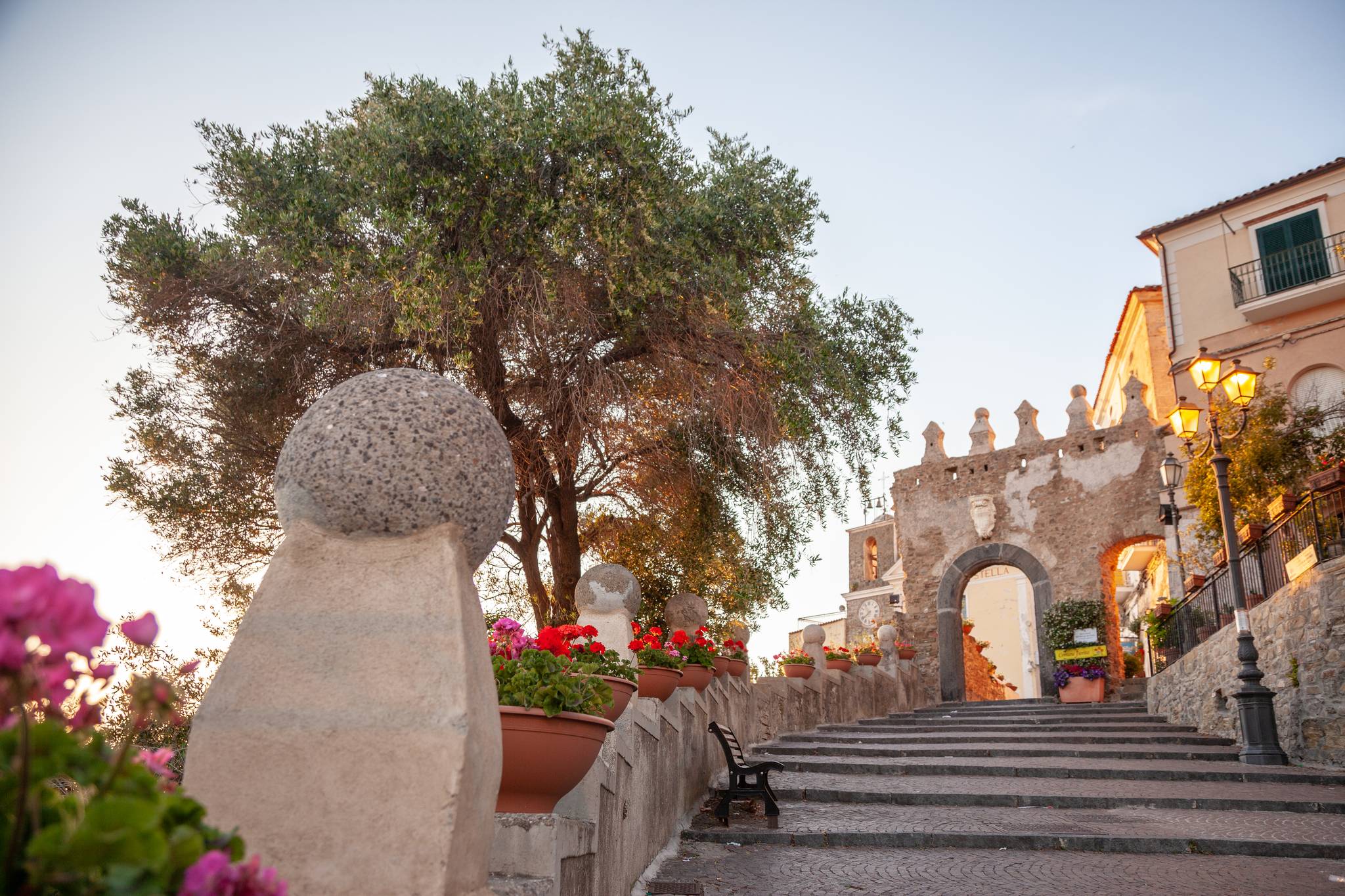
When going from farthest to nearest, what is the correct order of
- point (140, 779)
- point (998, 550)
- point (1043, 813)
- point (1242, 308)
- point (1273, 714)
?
1. point (998, 550)
2. point (1242, 308)
3. point (1273, 714)
4. point (1043, 813)
5. point (140, 779)

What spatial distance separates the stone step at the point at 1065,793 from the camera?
294 inches

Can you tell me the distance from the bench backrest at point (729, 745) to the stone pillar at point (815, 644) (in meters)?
6.95

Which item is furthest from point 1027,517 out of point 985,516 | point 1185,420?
point 1185,420

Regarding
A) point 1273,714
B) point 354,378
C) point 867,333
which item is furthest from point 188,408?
point 1273,714

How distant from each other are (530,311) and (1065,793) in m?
6.27

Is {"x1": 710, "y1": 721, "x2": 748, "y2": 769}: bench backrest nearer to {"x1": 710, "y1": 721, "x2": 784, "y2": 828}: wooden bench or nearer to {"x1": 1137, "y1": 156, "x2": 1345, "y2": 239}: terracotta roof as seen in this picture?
{"x1": 710, "y1": 721, "x2": 784, "y2": 828}: wooden bench

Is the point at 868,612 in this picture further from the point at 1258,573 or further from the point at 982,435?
the point at 1258,573

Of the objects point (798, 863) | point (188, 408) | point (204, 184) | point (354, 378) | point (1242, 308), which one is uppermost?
point (1242, 308)

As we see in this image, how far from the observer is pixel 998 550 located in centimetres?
2286

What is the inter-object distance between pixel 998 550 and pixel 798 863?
18432 mm

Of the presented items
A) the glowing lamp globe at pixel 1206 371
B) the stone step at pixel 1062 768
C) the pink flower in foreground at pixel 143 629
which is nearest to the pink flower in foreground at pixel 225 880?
the pink flower in foreground at pixel 143 629

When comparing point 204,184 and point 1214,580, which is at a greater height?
point 204,184

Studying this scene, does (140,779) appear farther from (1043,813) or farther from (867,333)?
(867,333)

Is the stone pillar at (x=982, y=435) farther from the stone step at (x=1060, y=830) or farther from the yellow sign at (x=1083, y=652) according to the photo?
the stone step at (x=1060, y=830)
